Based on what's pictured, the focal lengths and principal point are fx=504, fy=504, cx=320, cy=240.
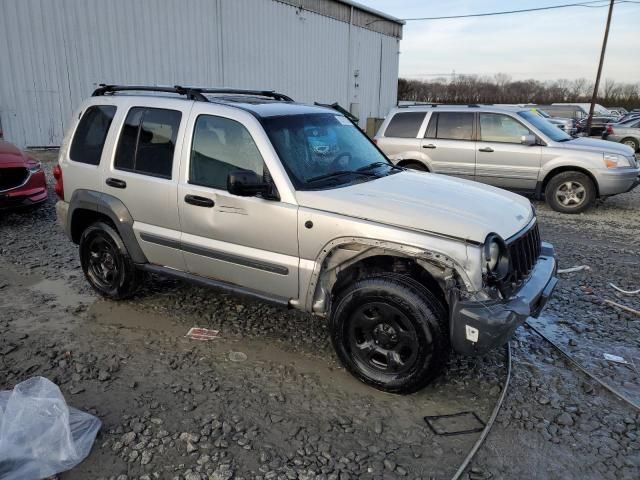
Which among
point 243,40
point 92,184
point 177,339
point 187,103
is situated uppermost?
point 243,40

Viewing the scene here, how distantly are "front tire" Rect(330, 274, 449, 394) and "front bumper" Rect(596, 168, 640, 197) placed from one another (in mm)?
6802

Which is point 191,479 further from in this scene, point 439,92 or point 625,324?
point 439,92

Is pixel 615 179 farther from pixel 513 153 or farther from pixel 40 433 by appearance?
pixel 40 433

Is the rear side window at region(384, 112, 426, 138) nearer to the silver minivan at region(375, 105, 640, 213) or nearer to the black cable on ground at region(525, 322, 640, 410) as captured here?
the silver minivan at region(375, 105, 640, 213)

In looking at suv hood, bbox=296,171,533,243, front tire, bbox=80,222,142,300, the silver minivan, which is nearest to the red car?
front tire, bbox=80,222,142,300

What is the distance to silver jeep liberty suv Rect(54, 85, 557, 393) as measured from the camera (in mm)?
3107

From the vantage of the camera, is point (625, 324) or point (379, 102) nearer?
point (625, 324)

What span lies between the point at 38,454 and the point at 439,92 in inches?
2510

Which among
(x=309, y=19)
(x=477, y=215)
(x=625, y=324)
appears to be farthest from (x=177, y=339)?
(x=309, y=19)

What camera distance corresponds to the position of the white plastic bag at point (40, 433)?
2.50 meters

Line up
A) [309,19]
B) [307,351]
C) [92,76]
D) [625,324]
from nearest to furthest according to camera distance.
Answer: [307,351] → [625,324] → [92,76] → [309,19]

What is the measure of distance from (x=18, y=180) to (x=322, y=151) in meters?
5.69

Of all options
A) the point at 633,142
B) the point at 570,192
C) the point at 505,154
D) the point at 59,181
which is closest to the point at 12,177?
the point at 59,181

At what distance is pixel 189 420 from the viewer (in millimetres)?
3059
